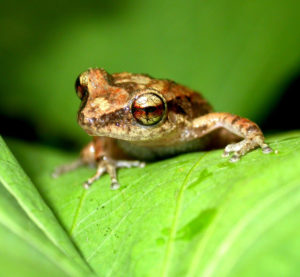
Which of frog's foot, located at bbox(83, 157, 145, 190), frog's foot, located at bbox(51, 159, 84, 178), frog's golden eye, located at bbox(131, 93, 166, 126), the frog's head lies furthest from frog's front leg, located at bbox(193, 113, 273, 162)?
frog's foot, located at bbox(51, 159, 84, 178)

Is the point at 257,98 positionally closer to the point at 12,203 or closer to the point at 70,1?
the point at 70,1

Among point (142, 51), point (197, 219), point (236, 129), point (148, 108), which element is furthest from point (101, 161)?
point (197, 219)

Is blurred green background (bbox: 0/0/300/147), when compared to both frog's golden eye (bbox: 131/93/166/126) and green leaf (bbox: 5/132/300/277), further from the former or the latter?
green leaf (bbox: 5/132/300/277)

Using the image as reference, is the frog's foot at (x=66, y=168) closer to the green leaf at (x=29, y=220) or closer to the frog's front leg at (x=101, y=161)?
the frog's front leg at (x=101, y=161)

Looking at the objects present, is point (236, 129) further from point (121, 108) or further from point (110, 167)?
point (110, 167)

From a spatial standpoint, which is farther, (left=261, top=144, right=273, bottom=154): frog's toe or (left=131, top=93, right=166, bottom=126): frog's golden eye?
(left=131, top=93, right=166, bottom=126): frog's golden eye

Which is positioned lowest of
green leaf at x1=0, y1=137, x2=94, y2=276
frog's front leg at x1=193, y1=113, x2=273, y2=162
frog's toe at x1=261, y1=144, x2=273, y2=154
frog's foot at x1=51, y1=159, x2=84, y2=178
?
frog's foot at x1=51, y1=159, x2=84, y2=178
